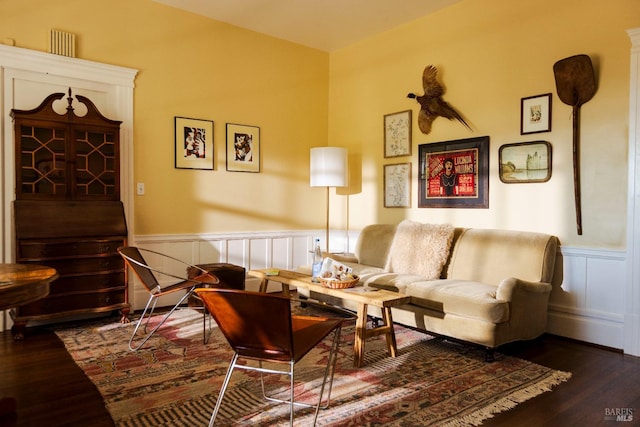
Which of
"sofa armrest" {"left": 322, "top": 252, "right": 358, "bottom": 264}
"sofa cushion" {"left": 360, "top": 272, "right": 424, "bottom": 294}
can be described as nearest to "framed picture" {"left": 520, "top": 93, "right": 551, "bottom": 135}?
"sofa cushion" {"left": 360, "top": 272, "right": 424, "bottom": 294}

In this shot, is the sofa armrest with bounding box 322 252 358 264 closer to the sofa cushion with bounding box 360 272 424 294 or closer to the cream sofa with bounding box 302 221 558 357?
the cream sofa with bounding box 302 221 558 357

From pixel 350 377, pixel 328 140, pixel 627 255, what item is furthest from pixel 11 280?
pixel 328 140

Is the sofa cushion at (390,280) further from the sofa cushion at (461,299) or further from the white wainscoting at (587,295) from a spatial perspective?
the white wainscoting at (587,295)

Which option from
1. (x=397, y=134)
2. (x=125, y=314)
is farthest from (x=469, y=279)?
(x=125, y=314)

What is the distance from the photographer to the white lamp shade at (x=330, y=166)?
507 cm

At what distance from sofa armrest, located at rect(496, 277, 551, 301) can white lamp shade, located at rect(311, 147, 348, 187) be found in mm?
2373

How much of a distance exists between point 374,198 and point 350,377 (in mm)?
2875

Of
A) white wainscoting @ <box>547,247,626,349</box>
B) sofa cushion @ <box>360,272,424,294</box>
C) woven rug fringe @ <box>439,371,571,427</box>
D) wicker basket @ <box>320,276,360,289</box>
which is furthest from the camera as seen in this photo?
sofa cushion @ <box>360,272,424,294</box>

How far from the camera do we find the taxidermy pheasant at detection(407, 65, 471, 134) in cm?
451

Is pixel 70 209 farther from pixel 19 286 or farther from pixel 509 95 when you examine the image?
pixel 509 95

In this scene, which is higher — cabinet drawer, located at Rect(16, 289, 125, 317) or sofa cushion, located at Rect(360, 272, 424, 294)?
sofa cushion, located at Rect(360, 272, 424, 294)

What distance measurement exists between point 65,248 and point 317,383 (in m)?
2.40

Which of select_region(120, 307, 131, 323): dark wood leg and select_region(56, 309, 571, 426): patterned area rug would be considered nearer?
select_region(56, 309, 571, 426): patterned area rug

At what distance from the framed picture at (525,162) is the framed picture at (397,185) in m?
1.09
